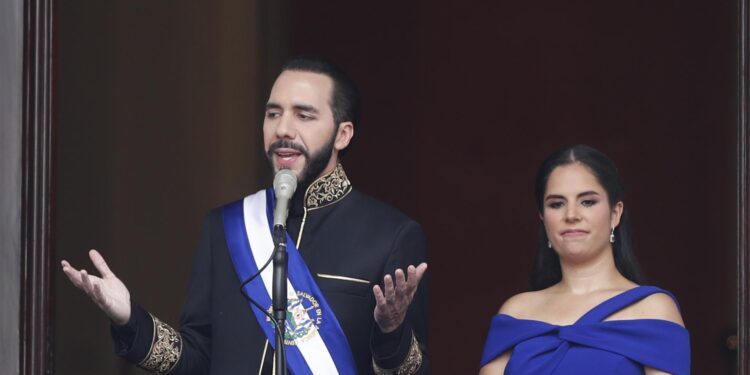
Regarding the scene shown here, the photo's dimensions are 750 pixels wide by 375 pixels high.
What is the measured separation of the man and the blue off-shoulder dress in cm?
27

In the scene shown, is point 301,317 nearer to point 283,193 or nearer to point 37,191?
point 283,193

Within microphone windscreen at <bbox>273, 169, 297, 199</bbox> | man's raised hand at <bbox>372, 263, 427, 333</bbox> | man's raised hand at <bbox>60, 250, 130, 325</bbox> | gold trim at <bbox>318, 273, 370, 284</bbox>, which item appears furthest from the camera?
gold trim at <bbox>318, 273, 370, 284</bbox>

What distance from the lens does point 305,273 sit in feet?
12.5

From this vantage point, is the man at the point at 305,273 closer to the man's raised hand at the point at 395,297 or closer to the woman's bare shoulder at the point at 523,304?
the man's raised hand at the point at 395,297

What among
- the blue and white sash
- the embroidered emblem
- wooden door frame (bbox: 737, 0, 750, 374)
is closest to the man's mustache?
the blue and white sash

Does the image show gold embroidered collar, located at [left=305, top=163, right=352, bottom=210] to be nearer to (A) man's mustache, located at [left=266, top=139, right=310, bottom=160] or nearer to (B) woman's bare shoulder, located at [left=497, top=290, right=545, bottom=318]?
(A) man's mustache, located at [left=266, top=139, right=310, bottom=160]

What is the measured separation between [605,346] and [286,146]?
914mm

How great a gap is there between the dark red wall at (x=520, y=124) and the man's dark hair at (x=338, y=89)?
5.45 ft

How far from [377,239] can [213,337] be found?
0.47m

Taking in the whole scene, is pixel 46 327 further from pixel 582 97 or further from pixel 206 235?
pixel 582 97

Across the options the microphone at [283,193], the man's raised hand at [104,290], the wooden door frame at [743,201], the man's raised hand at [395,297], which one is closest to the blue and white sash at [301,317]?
the man's raised hand at [395,297]

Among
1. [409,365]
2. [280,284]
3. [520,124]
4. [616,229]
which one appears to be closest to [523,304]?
[616,229]

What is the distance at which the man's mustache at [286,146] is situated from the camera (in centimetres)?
383

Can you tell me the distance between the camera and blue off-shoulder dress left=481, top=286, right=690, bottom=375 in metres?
3.72
